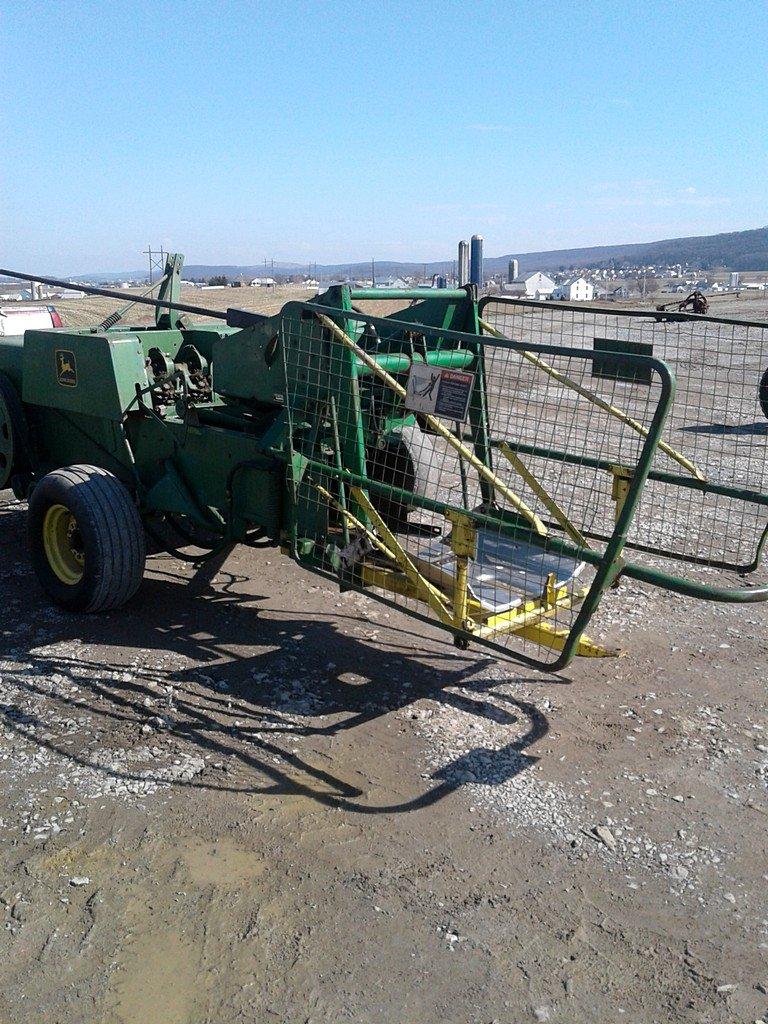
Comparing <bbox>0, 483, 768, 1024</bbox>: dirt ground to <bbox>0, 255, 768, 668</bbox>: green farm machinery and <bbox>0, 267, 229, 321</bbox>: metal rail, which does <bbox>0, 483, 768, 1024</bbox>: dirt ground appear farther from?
<bbox>0, 267, 229, 321</bbox>: metal rail

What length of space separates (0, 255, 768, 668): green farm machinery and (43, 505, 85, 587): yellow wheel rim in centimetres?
1

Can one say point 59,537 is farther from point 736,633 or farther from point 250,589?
point 736,633

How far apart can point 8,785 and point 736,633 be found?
392 centimetres

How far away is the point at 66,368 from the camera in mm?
5684

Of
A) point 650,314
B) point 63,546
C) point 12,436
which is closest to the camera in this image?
point 650,314

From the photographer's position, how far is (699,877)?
10.5ft

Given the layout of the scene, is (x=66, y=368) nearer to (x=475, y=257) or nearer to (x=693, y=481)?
(x=693, y=481)

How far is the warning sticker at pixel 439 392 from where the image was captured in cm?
385

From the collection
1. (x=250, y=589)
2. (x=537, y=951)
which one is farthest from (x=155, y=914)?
(x=250, y=589)

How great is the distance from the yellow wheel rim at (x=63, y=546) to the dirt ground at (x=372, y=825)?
0.33 m

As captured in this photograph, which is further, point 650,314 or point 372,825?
point 650,314

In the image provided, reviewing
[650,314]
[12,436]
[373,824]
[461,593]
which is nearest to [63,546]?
[12,436]

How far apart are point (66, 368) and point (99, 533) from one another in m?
1.23

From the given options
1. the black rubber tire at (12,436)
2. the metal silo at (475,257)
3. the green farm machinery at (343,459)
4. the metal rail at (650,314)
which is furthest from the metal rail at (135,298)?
the metal silo at (475,257)
